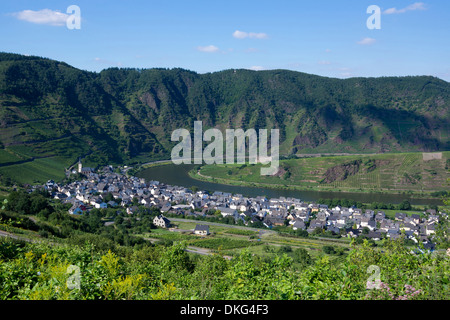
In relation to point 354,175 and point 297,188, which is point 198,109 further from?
point 297,188

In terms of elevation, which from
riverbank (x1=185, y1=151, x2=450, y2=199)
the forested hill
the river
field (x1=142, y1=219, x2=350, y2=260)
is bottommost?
field (x1=142, y1=219, x2=350, y2=260)

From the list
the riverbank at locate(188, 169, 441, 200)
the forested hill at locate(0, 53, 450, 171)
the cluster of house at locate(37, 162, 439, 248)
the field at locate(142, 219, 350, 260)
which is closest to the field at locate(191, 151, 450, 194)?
the riverbank at locate(188, 169, 441, 200)

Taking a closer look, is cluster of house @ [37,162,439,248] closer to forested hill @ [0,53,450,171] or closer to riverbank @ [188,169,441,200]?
riverbank @ [188,169,441,200]

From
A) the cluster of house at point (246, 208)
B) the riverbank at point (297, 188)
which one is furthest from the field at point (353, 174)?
the cluster of house at point (246, 208)

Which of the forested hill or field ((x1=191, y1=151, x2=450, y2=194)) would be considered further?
the forested hill

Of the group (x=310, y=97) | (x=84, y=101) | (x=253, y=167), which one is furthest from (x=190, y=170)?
(x=310, y=97)

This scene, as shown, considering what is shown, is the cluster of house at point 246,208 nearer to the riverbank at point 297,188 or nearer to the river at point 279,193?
the river at point 279,193

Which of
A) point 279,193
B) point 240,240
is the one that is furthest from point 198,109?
point 240,240
